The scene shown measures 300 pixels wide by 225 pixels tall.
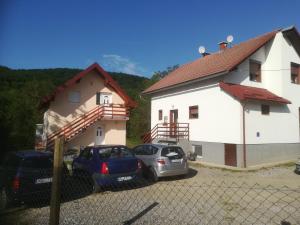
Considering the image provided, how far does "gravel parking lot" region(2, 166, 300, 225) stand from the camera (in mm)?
6305


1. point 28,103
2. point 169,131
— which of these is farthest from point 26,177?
point 28,103

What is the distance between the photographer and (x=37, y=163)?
750 cm

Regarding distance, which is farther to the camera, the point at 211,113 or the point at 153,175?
the point at 211,113

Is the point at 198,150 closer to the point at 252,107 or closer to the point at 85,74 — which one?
the point at 252,107

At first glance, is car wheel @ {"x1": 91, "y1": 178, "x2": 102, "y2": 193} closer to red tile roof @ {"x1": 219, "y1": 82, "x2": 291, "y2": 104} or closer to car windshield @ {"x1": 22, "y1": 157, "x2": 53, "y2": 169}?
car windshield @ {"x1": 22, "y1": 157, "x2": 53, "y2": 169}

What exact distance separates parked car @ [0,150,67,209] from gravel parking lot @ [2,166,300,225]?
46 centimetres

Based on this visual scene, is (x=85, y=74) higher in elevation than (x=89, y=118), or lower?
higher

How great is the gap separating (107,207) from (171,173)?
4227mm

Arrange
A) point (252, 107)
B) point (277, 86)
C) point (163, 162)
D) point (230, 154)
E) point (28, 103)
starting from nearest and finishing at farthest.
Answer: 1. point (163, 162)
2. point (230, 154)
3. point (252, 107)
4. point (277, 86)
5. point (28, 103)

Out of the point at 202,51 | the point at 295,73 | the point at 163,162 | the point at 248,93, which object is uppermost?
the point at 202,51

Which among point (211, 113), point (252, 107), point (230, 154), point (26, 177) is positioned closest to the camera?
point (26, 177)

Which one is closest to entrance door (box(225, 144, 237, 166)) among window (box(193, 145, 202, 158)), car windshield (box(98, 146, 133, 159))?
window (box(193, 145, 202, 158))

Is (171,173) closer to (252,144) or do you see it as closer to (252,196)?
A: (252,196)

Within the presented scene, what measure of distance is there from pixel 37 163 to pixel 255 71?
1630cm
